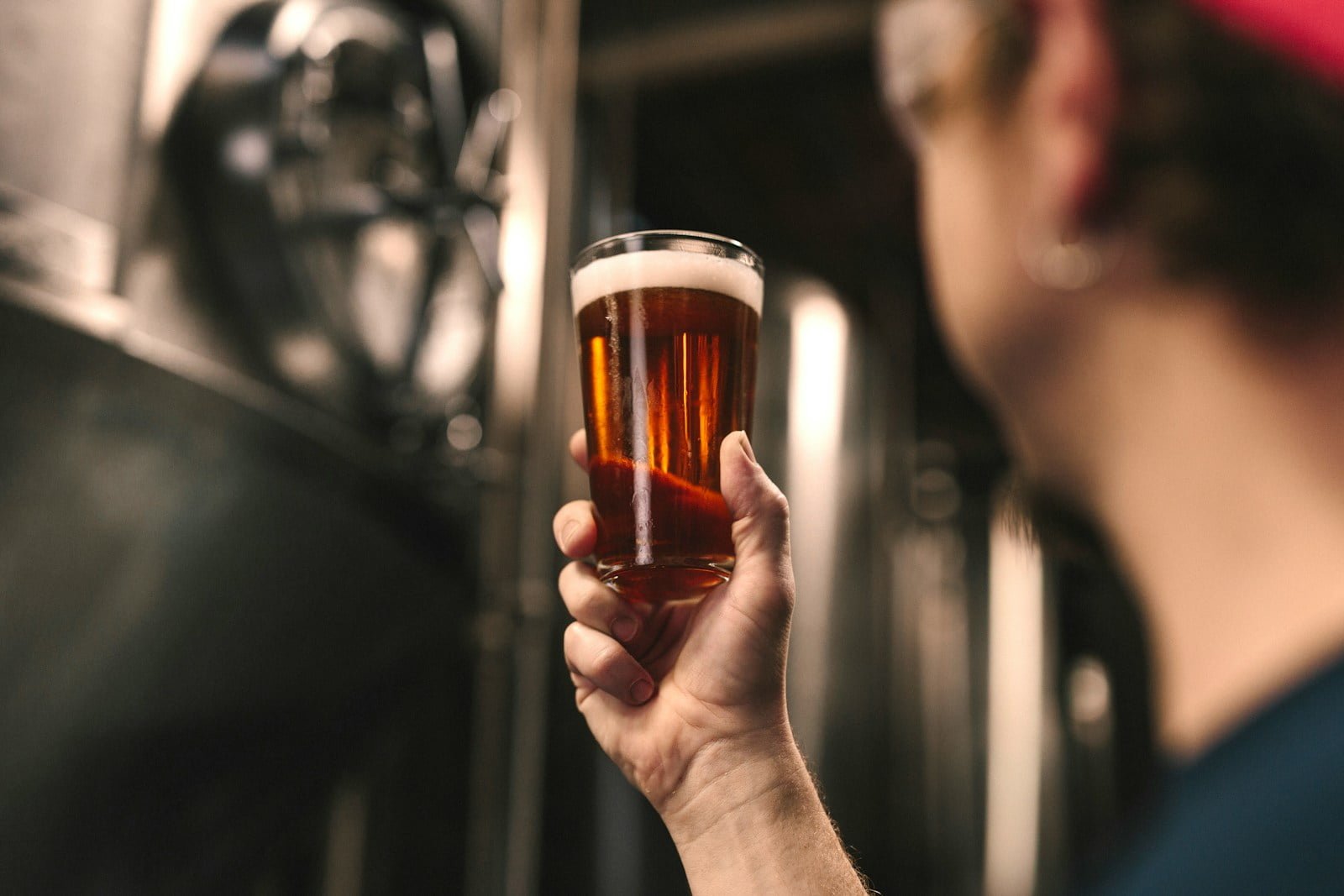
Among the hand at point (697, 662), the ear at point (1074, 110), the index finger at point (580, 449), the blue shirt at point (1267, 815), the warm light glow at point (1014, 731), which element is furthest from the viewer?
the warm light glow at point (1014, 731)

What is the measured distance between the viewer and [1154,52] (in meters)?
0.81

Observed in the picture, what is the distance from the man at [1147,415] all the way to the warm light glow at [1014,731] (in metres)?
3.05

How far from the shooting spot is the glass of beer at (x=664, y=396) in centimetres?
91

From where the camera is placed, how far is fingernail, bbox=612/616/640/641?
1022mm

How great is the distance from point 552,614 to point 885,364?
2093 mm

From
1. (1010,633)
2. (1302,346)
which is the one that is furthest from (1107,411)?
(1010,633)

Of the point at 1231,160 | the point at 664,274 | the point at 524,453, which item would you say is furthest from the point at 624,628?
the point at 524,453

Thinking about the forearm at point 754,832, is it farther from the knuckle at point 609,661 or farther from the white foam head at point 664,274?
the white foam head at point 664,274

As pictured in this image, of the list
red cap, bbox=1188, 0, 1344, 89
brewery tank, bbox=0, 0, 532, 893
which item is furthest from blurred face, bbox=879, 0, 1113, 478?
brewery tank, bbox=0, 0, 532, 893

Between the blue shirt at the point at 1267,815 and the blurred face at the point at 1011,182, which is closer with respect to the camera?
the blue shirt at the point at 1267,815

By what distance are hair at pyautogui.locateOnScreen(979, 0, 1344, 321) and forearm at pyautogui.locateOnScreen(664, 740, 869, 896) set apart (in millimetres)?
530

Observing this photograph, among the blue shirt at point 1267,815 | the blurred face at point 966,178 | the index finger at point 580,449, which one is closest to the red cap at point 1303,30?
the blurred face at point 966,178

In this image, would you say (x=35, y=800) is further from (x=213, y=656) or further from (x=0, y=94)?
(x=0, y=94)

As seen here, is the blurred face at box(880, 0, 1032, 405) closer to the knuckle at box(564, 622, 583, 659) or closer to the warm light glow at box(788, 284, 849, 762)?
the knuckle at box(564, 622, 583, 659)
